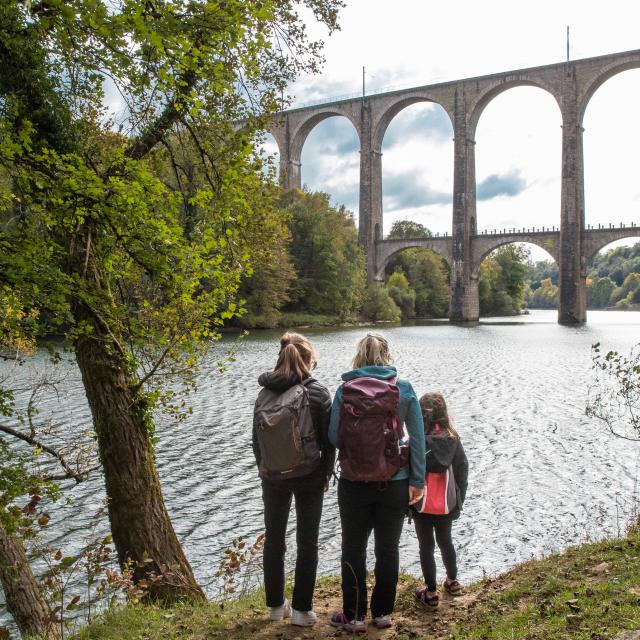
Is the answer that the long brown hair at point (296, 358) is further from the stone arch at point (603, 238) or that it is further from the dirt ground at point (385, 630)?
the stone arch at point (603, 238)

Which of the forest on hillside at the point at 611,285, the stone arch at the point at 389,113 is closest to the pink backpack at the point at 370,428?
the stone arch at the point at 389,113

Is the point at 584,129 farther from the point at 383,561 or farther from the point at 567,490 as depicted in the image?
the point at 383,561

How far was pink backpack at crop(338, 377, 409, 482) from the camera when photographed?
344 centimetres

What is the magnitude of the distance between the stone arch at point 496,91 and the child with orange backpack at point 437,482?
157 ft

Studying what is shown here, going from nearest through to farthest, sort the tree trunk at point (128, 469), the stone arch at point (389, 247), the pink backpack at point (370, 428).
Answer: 1. the pink backpack at point (370, 428)
2. the tree trunk at point (128, 469)
3. the stone arch at point (389, 247)

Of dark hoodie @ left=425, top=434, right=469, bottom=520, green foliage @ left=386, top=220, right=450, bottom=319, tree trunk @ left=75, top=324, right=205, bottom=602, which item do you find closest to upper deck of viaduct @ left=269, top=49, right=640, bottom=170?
green foliage @ left=386, top=220, right=450, bottom=319

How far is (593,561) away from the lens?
4785 millimetres

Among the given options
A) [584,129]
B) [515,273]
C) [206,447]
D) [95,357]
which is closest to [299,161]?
[584,129]

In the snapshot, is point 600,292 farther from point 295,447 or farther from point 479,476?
point 295,447

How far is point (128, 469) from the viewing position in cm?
478

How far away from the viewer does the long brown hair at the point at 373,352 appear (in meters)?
3.58

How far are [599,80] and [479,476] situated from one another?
4387 cm

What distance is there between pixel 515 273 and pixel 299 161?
31786mm

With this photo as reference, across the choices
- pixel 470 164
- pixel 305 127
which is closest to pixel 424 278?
pixel 470 164
